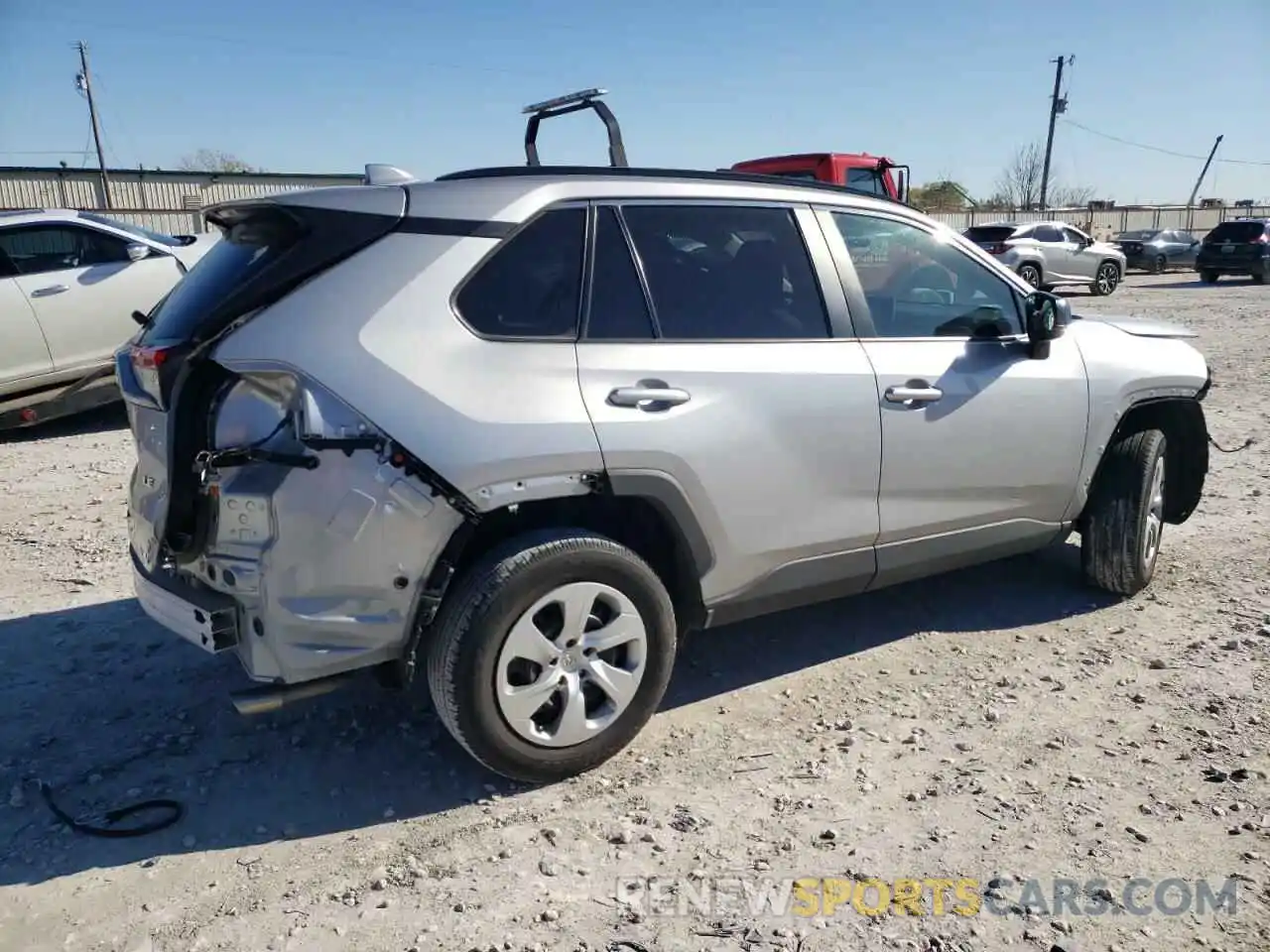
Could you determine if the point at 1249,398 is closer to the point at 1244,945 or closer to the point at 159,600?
the point at 1244,945

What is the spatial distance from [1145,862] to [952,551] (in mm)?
1517

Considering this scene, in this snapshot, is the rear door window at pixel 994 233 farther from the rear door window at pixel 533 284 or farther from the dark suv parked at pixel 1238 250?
the rear door window at pixel 533 284

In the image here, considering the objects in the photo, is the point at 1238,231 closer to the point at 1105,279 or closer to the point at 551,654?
the point at 1105,279

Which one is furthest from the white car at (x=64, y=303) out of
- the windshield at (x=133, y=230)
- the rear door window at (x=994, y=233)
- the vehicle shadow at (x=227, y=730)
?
the rear door window at (x=994, y=233)

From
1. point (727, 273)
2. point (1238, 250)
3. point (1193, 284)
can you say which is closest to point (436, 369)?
point (727, 273)

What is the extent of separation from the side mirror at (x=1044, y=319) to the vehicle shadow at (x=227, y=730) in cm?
128

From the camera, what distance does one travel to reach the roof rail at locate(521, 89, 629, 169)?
431 centimetres

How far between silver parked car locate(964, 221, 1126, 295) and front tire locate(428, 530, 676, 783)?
62.1ft

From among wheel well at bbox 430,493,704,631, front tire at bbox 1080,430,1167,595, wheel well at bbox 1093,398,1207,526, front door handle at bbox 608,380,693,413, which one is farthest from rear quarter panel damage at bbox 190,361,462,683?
wheel well at bbox 1093,398,1207,526

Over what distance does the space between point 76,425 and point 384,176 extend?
664cm

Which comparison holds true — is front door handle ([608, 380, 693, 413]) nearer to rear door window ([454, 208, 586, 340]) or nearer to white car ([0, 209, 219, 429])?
rear door window ([454, 208, 586, 340])

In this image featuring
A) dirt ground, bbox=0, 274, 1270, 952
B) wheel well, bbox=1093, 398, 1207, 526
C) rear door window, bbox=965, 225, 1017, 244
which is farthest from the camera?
rear door window, bbox=965, 225, 1017, 244

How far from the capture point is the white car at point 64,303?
7824 millimetres

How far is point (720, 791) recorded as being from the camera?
3.15 m
